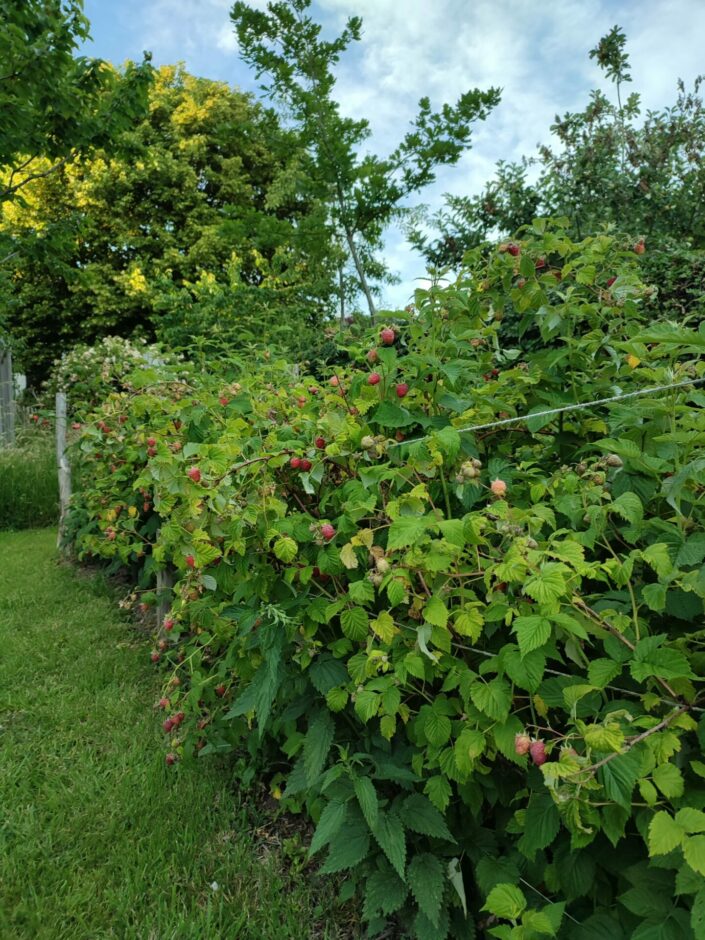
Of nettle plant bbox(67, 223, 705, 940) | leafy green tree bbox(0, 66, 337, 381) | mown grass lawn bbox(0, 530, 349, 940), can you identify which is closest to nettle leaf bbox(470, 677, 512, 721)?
nettle plant bbox(67, 223, 705, 940)

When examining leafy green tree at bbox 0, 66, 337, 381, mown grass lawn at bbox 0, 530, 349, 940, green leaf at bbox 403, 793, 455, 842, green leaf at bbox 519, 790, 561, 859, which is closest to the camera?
green leaf at bbox 519, 790, 561, 859

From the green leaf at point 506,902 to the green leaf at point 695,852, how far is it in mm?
328

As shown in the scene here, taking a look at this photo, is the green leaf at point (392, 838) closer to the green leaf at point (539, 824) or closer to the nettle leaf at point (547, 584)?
the green leaf at point (539, 824)

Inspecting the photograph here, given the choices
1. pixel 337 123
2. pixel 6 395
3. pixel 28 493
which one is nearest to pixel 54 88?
pixel 337 123

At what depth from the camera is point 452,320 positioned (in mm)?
1794

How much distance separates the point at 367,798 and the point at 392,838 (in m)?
0.10

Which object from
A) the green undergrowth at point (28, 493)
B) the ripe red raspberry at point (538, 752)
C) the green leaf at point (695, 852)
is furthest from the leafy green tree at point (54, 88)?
the green leaf at point (695, 852)

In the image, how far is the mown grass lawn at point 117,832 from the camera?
162 centimetres

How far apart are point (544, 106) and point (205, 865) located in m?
6.22

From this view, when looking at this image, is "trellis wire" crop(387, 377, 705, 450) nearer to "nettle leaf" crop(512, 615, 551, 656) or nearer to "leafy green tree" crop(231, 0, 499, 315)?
"nettle leaf" crop(512, 615, 551, 656)

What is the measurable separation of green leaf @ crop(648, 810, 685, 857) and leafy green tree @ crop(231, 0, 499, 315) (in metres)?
6.56

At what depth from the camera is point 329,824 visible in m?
1.37

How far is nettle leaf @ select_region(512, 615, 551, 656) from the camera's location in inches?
38.5

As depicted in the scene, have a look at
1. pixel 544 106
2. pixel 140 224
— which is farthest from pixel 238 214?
pixel 140 224
